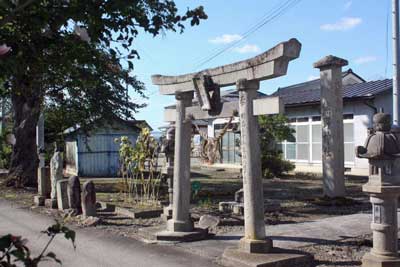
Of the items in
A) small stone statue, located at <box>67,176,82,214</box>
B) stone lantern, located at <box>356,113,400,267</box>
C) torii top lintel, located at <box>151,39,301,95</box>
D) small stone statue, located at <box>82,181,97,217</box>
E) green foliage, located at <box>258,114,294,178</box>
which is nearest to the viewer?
stone lantern, located at <box>356,113,400,267</box>

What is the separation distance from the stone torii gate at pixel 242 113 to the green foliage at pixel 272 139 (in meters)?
13.4

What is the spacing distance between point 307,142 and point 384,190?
19287mm

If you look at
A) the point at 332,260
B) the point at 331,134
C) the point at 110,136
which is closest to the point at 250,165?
the point at 332,260

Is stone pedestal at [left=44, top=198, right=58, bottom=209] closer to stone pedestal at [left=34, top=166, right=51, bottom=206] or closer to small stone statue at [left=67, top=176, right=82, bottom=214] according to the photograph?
stone pedestal at [left=34, top=166, right=51, bottom=206]

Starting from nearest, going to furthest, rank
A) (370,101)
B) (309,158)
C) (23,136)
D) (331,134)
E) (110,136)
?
(331,134)
(23,136)
(370,101)
(309,158)
(110,136)

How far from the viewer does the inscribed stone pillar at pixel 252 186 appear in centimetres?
728

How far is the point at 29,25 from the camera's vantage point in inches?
134

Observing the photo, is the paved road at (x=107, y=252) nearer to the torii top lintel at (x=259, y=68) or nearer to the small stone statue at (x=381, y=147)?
the small stone statue at (x=381, y=147)

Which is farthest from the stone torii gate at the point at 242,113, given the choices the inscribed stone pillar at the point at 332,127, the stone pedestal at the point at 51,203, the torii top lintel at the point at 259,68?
the inscribed stone pillar at the point at 332,127

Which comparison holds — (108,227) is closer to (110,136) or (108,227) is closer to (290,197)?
(290,197)

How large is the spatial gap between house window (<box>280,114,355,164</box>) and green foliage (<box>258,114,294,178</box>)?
178 centimetres

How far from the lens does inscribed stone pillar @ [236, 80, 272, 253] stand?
7277mm

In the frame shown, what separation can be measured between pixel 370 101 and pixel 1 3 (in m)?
21.1

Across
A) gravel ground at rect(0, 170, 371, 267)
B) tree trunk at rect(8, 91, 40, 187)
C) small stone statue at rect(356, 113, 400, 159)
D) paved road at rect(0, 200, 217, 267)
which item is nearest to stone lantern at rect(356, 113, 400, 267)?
small stone statue at rect(356, 113, 400, 159)
